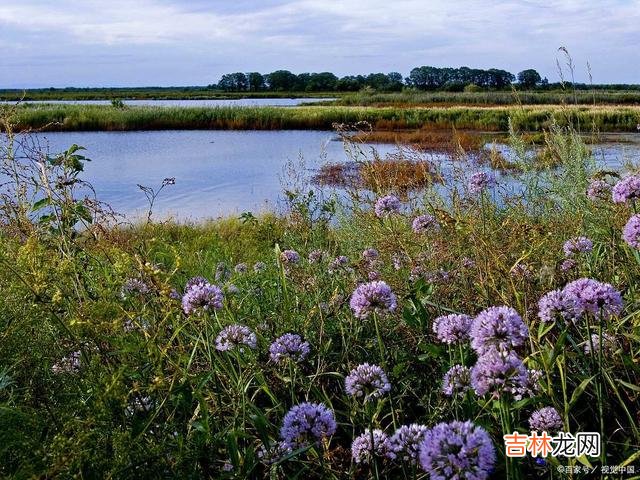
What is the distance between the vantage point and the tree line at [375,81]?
220 ft

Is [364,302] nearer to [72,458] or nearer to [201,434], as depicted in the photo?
[201,434]

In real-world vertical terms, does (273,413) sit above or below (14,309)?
below

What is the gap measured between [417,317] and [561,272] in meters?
0.83

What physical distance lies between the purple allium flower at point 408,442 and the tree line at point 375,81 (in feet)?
187

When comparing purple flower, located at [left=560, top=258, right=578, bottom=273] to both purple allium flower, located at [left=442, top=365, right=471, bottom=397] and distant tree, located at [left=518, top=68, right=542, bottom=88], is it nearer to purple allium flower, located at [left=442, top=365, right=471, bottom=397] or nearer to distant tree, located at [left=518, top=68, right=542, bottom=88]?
purple allium flower, located at [left=442, top=365, right=471, bottom=397]

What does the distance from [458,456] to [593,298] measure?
69 centimetres

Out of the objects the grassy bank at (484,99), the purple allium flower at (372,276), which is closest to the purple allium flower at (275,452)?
the purple allium flower at (372,276)

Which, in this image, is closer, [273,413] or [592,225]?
[273,413]

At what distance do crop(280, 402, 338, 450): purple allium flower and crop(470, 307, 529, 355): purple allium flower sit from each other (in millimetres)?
380

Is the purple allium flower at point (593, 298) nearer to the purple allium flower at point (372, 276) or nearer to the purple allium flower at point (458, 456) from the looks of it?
the purple allium flower at point (458, 456)

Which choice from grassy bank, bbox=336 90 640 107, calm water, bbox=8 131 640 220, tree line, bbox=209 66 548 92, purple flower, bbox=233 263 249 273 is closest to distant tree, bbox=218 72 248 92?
tree line, bbox=209 66 548 92

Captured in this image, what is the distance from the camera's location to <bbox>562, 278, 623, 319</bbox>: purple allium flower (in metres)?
1.50

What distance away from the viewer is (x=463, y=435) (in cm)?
107

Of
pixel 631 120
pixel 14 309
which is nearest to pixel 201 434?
pixel 14 309
